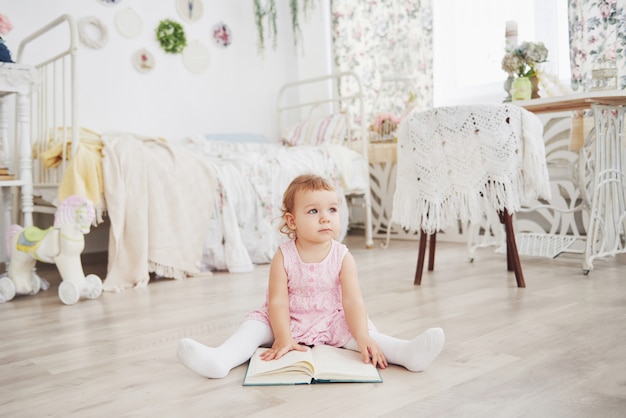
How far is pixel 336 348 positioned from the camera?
1.42 meters

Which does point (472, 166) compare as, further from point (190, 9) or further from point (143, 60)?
point (190, 9)

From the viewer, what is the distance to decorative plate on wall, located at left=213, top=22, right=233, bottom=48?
427 centimetres

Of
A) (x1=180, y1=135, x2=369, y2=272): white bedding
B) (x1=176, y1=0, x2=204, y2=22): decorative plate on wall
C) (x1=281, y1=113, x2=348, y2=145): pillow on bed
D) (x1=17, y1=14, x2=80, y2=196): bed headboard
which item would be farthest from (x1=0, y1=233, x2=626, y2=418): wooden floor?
(x1=176, y1=0, x2=204, y2=22): decorative plate on wall

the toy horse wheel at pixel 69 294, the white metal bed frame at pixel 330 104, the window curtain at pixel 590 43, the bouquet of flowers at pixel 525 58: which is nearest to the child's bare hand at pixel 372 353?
the toy horse wheel at pixel 69 294

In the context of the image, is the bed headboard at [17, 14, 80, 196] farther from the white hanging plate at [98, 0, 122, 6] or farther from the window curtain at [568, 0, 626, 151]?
the window curtain at [568, 0, 626, 151]

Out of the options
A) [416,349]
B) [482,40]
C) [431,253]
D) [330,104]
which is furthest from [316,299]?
[330,104]

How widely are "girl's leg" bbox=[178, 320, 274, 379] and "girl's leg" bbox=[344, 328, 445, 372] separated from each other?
0.27 meters

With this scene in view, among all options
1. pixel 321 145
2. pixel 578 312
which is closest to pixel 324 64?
pixel 321 145

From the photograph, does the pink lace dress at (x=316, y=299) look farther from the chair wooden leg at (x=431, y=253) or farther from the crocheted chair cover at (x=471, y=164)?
the chair wooden leg at (x=431, y=253)

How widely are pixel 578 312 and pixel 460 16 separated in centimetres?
254

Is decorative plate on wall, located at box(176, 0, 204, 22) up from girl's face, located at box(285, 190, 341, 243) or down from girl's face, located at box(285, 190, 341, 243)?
up

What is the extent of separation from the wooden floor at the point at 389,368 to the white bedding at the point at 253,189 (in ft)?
1.31

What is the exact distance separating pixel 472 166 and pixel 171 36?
251 centimetres

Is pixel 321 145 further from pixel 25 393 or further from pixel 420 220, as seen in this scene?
pixel 25 393
